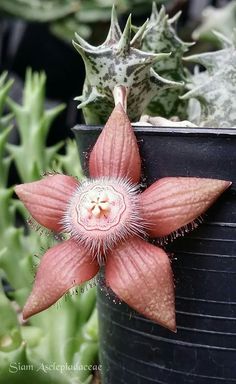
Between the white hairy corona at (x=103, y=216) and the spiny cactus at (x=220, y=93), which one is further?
the spiny cactus at (x=220, y=93)

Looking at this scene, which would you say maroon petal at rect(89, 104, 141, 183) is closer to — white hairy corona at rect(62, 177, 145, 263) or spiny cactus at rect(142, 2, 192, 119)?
white hairy corona at rect(62, 177, 145, 263)

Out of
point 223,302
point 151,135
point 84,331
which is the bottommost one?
point 84,331

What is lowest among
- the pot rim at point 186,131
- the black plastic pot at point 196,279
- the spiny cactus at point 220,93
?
the black plastic pot at point 196,279

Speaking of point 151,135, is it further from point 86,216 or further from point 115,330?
point 115,330

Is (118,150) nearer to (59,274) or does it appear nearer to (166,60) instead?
(59,274)

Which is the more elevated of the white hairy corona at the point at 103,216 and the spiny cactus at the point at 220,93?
the spiny cactus at the point at 220,93

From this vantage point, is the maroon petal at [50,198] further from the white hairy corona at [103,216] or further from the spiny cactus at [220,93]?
the spiny cactus at [220,93]

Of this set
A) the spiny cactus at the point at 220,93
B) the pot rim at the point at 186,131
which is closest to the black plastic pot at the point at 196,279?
the pot rim at the point at 186,131

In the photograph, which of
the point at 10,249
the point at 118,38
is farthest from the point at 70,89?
the point at 118,38
